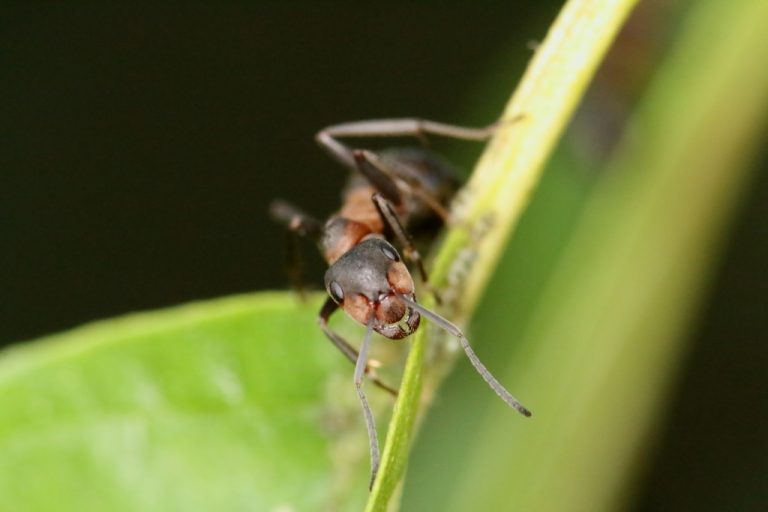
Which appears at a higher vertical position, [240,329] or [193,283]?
[240,329]

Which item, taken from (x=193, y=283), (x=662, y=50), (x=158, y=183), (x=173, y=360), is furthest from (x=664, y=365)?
(x=158, y=183)

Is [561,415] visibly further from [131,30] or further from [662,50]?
[131,30]

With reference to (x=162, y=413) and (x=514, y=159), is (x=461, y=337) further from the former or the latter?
(x=162, y=413)

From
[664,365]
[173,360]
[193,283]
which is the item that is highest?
[664,365]

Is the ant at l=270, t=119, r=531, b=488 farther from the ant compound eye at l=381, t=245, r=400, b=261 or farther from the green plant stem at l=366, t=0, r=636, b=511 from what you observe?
the green plant stem at l=366, t=0, r=636, b=511

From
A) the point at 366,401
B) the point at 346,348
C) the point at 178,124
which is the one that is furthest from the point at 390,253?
the point at 178,124

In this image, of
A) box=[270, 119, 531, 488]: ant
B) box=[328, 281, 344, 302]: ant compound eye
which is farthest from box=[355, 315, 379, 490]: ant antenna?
box=[328, 281, 344, 302]: ant compound eye
